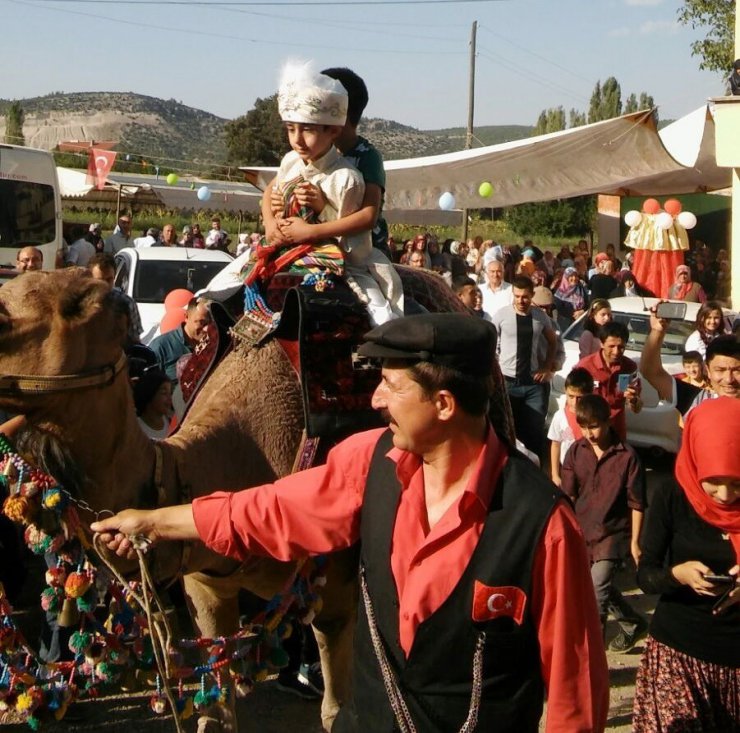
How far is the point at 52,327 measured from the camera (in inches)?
129

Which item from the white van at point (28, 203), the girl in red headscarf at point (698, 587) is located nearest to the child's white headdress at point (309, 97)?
the girl in red headscarf at point (698, 587)

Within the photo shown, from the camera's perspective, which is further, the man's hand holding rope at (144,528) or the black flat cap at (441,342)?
the man's hand holding rope at (144,528)

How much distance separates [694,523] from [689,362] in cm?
536

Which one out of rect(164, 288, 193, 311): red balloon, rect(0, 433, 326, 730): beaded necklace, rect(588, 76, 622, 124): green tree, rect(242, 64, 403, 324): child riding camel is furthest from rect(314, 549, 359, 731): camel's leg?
rect(588, 76, 622, 124): green tree

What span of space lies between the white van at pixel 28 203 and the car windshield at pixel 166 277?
399 cm

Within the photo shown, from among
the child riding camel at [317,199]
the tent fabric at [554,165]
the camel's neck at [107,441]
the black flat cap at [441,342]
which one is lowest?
the camel's neck at [107,441]

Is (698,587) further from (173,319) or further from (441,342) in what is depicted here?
(173,319)

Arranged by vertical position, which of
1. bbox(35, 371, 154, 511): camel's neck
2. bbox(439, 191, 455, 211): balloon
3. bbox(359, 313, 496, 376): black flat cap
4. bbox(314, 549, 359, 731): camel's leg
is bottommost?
bbox(314, 549, 359, 731): camel's leg

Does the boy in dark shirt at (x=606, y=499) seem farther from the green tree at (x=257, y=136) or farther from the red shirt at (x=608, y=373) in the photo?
the green tree at (x=257, y=136)

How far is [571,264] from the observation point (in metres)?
23.8

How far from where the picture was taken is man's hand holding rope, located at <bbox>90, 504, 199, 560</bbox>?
3031mm

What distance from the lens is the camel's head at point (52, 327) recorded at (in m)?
3.23

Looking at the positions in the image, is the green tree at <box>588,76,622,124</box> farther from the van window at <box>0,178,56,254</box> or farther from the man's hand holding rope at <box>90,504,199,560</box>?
the man's hand holding rope at <box>90,504,199,560</box>

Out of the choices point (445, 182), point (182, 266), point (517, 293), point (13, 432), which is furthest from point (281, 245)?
point (445, 182)
